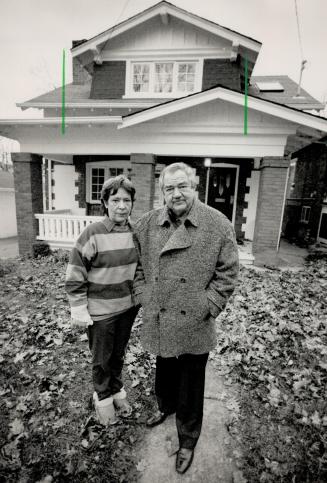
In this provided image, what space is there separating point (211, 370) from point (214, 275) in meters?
1.95

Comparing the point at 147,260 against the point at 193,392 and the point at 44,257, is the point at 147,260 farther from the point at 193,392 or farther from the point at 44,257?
the point at 44,257

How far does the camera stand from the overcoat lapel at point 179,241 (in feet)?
6.37

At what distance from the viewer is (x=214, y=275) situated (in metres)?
2.11

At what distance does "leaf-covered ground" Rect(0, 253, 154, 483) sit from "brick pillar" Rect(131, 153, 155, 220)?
3608mm

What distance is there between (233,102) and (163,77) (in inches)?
161

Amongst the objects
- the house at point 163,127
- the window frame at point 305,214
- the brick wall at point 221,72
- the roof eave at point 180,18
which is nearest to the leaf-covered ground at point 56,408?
the house at point 163,127

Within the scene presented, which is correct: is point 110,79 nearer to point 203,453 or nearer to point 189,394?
point 189,394

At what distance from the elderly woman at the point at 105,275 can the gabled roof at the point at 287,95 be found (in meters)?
8.59

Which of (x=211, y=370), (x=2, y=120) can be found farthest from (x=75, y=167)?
(x=211, y=370)

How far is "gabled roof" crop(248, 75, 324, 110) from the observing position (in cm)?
925

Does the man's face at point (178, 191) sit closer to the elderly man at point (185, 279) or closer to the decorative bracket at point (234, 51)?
the elderly man at point (185, 279)

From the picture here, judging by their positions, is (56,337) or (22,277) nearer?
(56,337)

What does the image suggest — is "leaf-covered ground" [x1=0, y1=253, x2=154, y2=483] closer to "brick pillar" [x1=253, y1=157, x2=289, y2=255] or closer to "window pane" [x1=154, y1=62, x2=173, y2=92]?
"brick pillar" [x1=253, y1=157, x2=289, y2=255]

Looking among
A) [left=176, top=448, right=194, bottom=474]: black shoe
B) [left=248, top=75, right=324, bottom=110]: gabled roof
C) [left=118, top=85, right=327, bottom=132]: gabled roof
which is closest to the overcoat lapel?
[left=176, top=448, right=194, bottom=474]: black shoe
